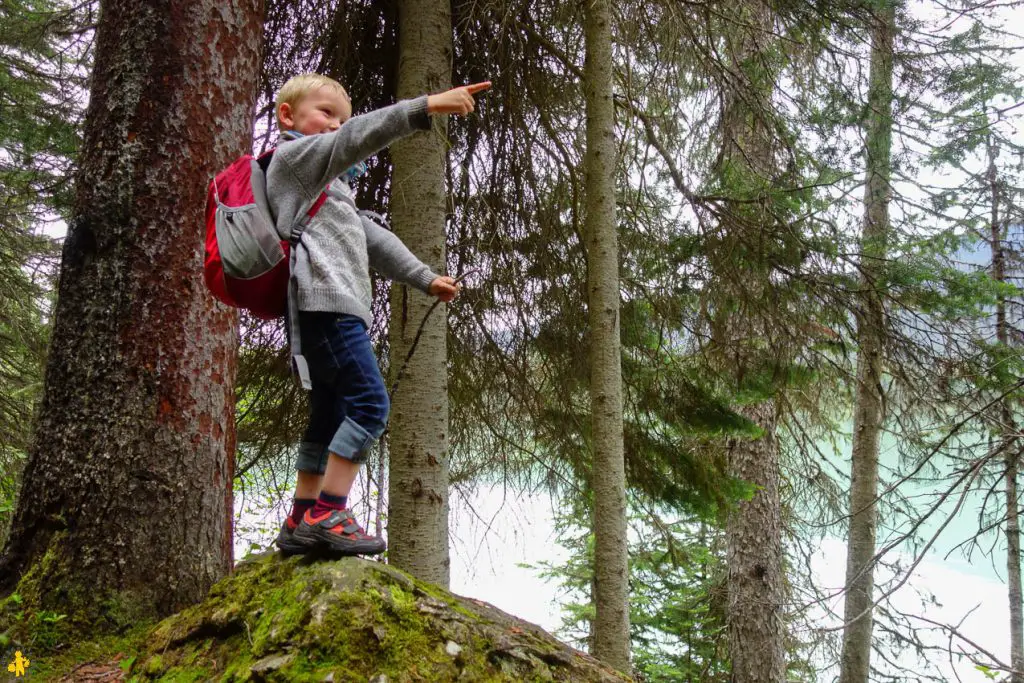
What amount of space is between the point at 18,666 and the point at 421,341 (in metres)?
2.26

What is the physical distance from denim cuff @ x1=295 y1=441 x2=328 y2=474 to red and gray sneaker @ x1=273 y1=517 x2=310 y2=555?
0.62ft

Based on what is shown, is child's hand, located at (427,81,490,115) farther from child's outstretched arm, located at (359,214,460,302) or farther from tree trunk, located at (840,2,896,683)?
tree trunk, located at (840,2,896,683)

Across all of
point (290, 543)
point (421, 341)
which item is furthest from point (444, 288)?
point (421, 341)

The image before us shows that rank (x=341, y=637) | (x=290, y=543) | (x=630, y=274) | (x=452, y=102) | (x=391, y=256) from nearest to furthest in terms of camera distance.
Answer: (x=341, y=637), (x=452, y=102), (x=290, y=543), (x=391, y=256), (x=630, y=274)

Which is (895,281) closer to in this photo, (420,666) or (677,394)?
(677,394)

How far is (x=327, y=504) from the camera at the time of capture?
7.38ft

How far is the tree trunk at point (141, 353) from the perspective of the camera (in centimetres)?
268

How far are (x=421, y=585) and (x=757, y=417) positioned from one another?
23.1ft

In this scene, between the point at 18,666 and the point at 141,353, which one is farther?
the point at 141,353

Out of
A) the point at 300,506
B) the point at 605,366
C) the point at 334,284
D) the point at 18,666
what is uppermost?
the point at 334,284

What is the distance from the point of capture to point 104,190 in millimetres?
2922

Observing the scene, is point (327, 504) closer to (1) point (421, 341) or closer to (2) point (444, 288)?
(2) point (444, 288)

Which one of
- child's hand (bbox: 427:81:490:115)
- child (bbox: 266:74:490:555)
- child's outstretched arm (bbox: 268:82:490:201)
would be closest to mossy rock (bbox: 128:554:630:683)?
child (bbox: 266:74:490:555)

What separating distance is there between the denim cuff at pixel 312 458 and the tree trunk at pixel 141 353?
641mm
